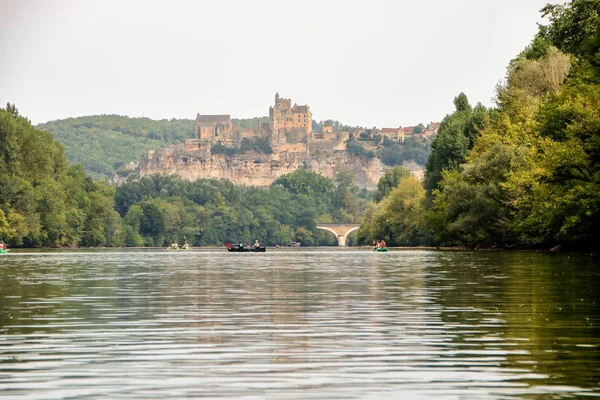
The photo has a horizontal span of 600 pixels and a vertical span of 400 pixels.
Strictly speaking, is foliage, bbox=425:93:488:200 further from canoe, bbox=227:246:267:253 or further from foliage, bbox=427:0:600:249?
canoe, bbox=227:246:267:253

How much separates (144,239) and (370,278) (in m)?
144

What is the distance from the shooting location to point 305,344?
16859 mm

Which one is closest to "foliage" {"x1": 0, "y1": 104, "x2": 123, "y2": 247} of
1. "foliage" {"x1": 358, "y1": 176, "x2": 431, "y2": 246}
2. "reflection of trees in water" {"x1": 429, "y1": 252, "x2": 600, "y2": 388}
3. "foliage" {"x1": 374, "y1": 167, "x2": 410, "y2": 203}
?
"foliage" {"x1": 358, "y1": 176, "x2": 431, "y2": 246}

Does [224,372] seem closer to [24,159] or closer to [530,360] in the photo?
[530,360]

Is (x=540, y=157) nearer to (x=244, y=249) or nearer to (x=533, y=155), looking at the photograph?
(x=533, y=155)

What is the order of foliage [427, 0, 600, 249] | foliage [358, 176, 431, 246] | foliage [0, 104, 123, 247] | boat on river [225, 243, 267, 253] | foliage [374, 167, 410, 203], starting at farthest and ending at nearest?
A: foliage [374, 167, 410, 203], boat on river [225, 243, 267, 253], foliage [358, 176, 431, 246], foliage [0, 104, 123, 247], foliage [427, 0, 600, 249]

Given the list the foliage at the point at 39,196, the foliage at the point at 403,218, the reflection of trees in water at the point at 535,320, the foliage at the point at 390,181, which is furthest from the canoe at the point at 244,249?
the reflection of trees in water at the point at 535,320

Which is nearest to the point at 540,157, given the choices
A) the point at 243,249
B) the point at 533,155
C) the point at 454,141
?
the point at 533,155

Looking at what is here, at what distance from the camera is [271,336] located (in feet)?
59.6

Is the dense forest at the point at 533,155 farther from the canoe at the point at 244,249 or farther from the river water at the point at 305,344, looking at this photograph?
the river water at the point at 305,344

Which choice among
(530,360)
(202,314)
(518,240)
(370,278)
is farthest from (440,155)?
(530,360)

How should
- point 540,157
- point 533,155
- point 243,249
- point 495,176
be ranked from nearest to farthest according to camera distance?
point 540,157
point 533,155
point 495,176
point 243,249

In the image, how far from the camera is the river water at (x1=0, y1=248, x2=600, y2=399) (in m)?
12.7

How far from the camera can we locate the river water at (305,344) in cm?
1269
